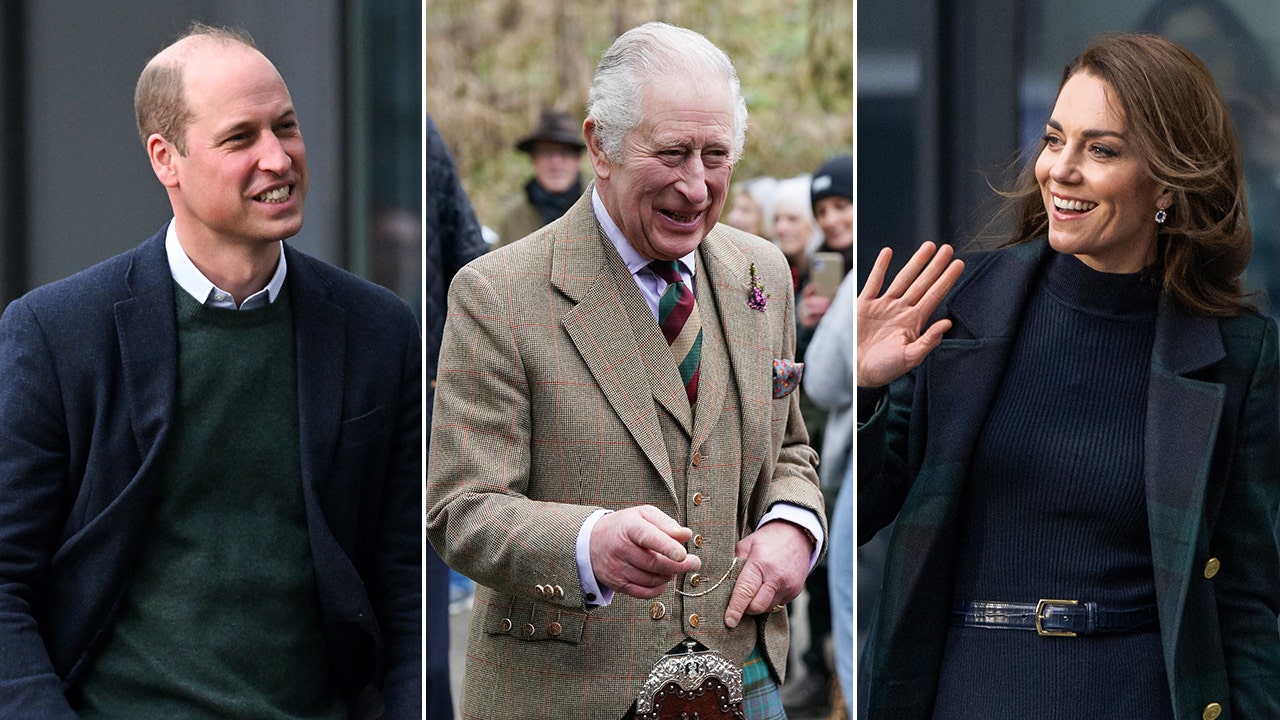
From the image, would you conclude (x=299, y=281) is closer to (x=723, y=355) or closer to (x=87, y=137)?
(x=723, y=355)

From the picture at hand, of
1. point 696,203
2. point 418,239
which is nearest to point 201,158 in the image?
point 696,203

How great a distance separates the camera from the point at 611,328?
7.85 feet

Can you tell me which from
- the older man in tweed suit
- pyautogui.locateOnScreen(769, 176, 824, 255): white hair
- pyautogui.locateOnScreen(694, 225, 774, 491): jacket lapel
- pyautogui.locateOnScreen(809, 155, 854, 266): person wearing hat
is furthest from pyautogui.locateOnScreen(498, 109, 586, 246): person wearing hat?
the older man in tweed suit

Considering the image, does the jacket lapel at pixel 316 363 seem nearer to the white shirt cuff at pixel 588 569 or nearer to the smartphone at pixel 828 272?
the white shirt cuff at pixel 588 569

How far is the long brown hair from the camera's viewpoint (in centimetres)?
259

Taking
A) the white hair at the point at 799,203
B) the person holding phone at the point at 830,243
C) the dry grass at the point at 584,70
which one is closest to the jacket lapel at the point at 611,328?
the person holding phone at the point at 830,243

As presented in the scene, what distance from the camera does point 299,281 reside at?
8.48ft

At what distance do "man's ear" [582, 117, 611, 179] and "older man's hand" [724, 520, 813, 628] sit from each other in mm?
667

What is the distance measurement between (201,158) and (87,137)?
1.10m

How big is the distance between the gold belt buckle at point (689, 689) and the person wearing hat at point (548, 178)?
396cm

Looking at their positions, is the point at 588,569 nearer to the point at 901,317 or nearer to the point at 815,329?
the point at 901,317

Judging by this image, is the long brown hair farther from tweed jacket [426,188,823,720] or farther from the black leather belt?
tweed jacket [426,188,823,720]

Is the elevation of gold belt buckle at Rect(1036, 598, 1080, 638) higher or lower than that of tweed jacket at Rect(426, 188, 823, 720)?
lower

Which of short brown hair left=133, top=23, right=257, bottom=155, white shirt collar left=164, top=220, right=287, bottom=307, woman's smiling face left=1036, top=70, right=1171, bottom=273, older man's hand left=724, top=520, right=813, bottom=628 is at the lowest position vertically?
older man's hand left=724, top=520, right=813, bottom=628
